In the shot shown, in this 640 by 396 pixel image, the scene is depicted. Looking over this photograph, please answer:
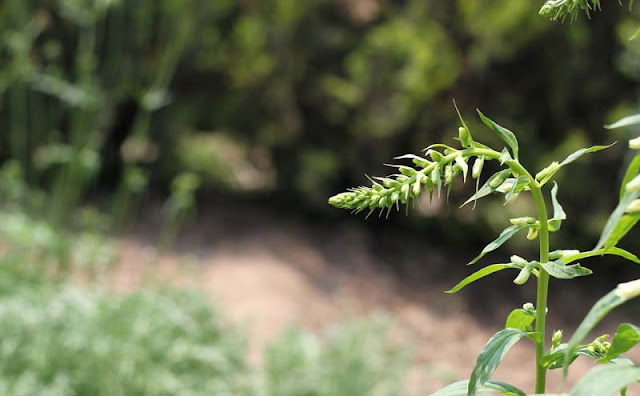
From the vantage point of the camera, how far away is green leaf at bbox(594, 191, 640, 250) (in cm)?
76

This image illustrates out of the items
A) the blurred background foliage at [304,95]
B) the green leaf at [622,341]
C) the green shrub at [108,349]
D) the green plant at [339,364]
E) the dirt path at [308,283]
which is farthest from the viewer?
the blurred background foliage at [304,95]

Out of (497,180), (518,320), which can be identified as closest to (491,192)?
(497,180)

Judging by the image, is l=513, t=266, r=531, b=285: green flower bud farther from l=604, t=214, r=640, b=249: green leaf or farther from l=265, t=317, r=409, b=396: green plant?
l=265, t=317, r=409, b=396: green plant

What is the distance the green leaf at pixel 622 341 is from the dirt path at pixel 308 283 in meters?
2.65

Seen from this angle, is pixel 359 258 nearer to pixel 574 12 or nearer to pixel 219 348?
pixel 219 348

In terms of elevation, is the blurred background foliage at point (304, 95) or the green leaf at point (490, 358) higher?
the blurred background foliage at point (304, 95)

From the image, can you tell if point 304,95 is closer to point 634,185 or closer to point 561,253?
point 561,253

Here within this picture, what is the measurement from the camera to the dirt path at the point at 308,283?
154 inches

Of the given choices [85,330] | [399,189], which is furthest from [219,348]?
[399,189]

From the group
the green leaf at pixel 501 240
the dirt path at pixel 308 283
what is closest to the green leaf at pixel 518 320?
the green leaf at pixel 501 240

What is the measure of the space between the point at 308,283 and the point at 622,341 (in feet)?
12.0

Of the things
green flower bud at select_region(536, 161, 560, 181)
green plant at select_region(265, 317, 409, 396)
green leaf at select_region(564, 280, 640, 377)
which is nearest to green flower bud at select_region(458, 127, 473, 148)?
green flower bud at select_region(536, 161, 560, 181)

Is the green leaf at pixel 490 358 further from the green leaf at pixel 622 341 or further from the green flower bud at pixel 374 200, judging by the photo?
the green flower bud at pixel 374 200

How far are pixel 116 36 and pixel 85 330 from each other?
2.38m
